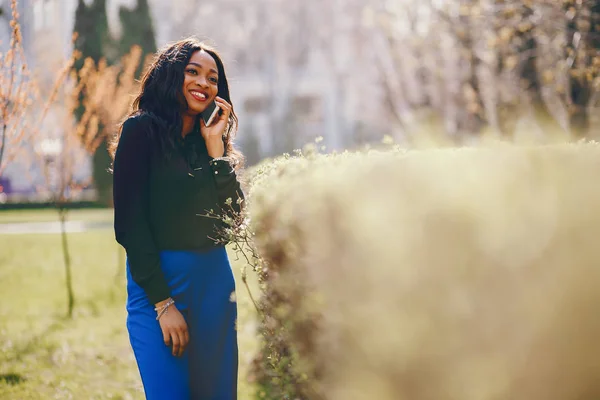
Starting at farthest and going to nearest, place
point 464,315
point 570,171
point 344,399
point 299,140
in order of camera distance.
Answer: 1. point 299,140
2. point 570,171
3. point 344,399
4. point 464,315

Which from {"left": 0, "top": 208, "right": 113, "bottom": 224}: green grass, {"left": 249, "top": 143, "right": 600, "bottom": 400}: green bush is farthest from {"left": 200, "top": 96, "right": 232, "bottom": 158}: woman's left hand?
{"left": 0, "top": 208, "right": 113, "bottom": 224}: green grass

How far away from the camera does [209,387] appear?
3.04m

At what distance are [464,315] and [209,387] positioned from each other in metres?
1.64

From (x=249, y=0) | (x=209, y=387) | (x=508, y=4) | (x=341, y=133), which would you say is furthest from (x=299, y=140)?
(x=209, y=387)

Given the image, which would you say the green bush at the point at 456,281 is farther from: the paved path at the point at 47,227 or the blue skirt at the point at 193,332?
the paved path at the point at 47,227

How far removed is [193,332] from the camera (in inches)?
118

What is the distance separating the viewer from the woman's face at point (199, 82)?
311 cm

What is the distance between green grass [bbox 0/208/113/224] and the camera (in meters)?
27.8

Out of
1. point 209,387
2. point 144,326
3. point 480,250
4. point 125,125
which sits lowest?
point 209,387

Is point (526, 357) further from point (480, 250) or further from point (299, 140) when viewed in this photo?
point (299, 140)

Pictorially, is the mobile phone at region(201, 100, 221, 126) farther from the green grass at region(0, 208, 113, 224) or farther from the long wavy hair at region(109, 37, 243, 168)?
the green grass at region(0, 208, 113, 224)

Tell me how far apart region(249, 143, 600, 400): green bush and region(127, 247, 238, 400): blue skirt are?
79cm

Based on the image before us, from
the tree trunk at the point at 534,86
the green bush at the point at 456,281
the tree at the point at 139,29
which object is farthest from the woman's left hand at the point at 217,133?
the tree at the point at 139,29

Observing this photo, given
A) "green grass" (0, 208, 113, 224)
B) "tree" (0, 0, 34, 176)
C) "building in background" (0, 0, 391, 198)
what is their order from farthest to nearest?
1. "building in background" (0, 0, 391, 198)
2. "green grass" (0, 208, 113, 224)
3. "tree" (0, 0, 34, 176)
